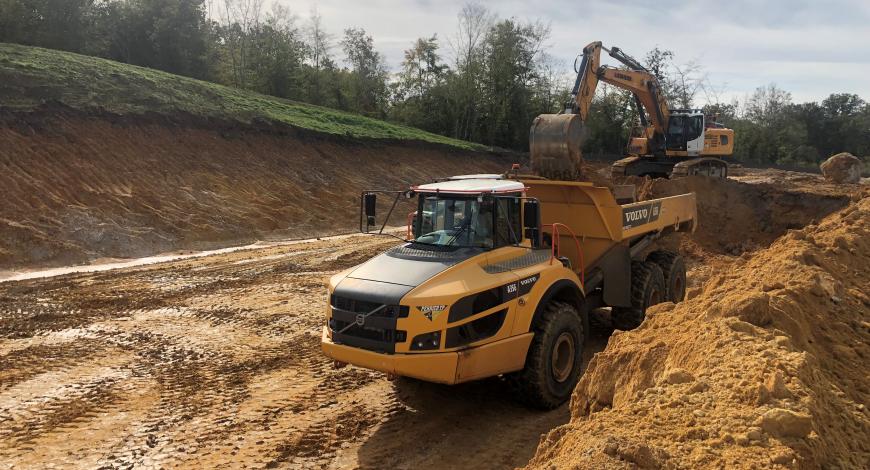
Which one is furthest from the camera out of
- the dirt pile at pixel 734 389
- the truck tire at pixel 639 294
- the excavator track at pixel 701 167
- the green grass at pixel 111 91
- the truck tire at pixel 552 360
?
the excavator track at pixel 701 167

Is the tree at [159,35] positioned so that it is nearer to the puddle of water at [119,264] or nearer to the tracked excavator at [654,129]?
the puddle of water at [119,264]

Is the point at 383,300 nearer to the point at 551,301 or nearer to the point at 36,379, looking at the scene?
the point at 551,301

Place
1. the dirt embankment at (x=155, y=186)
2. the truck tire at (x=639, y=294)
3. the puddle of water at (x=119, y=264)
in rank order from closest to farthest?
the truck tire at (x=639, y=294) < the puddle of water at (x=119, y=264) < the dirt embankment at (x=155, y=186)

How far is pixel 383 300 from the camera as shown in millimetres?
5344

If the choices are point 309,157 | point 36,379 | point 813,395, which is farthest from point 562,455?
point 309,157

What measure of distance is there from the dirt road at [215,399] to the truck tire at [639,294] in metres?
0.48

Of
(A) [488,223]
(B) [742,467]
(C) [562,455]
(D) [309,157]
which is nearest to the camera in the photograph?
(B) [742,467]

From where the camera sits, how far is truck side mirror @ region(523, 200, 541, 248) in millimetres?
6227

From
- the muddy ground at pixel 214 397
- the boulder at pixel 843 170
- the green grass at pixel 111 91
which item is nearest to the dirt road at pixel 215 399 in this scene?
the muddy ground at pixel 214 397

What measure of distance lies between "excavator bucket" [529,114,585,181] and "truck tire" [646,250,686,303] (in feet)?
8.08

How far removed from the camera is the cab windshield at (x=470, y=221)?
6.20 m

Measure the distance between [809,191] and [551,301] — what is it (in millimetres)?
14371

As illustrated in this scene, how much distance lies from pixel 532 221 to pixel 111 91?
18392mm

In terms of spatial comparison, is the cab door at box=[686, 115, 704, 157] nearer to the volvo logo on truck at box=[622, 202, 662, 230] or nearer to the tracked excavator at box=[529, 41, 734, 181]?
the tracked excavator at box=[529, 41, 734, 181]
